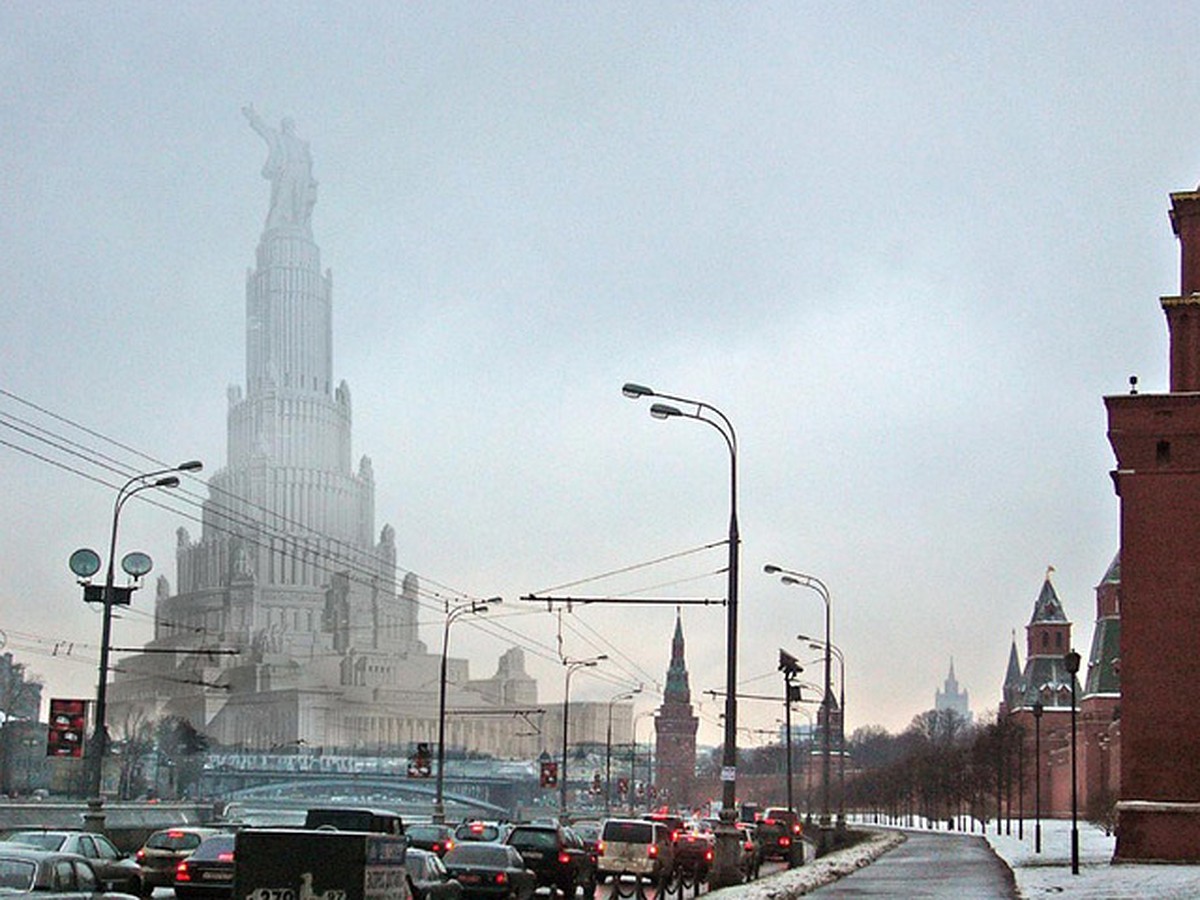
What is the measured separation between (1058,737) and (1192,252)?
345 ft

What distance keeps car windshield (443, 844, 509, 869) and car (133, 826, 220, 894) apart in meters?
5.38

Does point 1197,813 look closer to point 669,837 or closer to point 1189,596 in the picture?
point 1189,596

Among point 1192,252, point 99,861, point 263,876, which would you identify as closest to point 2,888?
point 263,876

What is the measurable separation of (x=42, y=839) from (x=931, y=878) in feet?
73.6

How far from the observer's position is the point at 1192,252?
5259cm

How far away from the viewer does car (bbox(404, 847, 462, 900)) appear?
84.7ft

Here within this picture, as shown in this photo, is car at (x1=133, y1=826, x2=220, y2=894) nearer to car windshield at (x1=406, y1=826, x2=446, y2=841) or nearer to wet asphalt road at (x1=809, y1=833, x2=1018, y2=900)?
car windshield at (x1=406, y1=826, x2=446, y2=841)

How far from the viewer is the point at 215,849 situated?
2875 cm

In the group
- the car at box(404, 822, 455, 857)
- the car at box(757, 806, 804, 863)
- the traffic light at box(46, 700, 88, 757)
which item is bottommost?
the car at box(757, 806, 804, 863)

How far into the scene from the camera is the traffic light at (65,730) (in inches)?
1838

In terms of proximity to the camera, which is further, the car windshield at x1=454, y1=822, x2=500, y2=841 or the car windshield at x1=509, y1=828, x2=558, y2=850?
the car windshield at x1=454, y1=822, x2=500, y2=841

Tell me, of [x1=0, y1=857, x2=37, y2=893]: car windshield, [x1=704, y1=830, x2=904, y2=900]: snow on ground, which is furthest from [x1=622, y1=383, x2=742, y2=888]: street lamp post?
[x1=0, y1=857, x2=37, y2=893]: car windshield

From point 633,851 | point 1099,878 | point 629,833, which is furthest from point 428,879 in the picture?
point 1099,878

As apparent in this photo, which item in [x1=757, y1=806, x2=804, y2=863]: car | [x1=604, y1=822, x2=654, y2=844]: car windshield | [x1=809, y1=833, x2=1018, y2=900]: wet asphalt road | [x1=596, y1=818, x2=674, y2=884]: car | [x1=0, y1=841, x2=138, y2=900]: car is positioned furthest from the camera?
[x1=757, y1=806, x2=804, y2=863]: car
